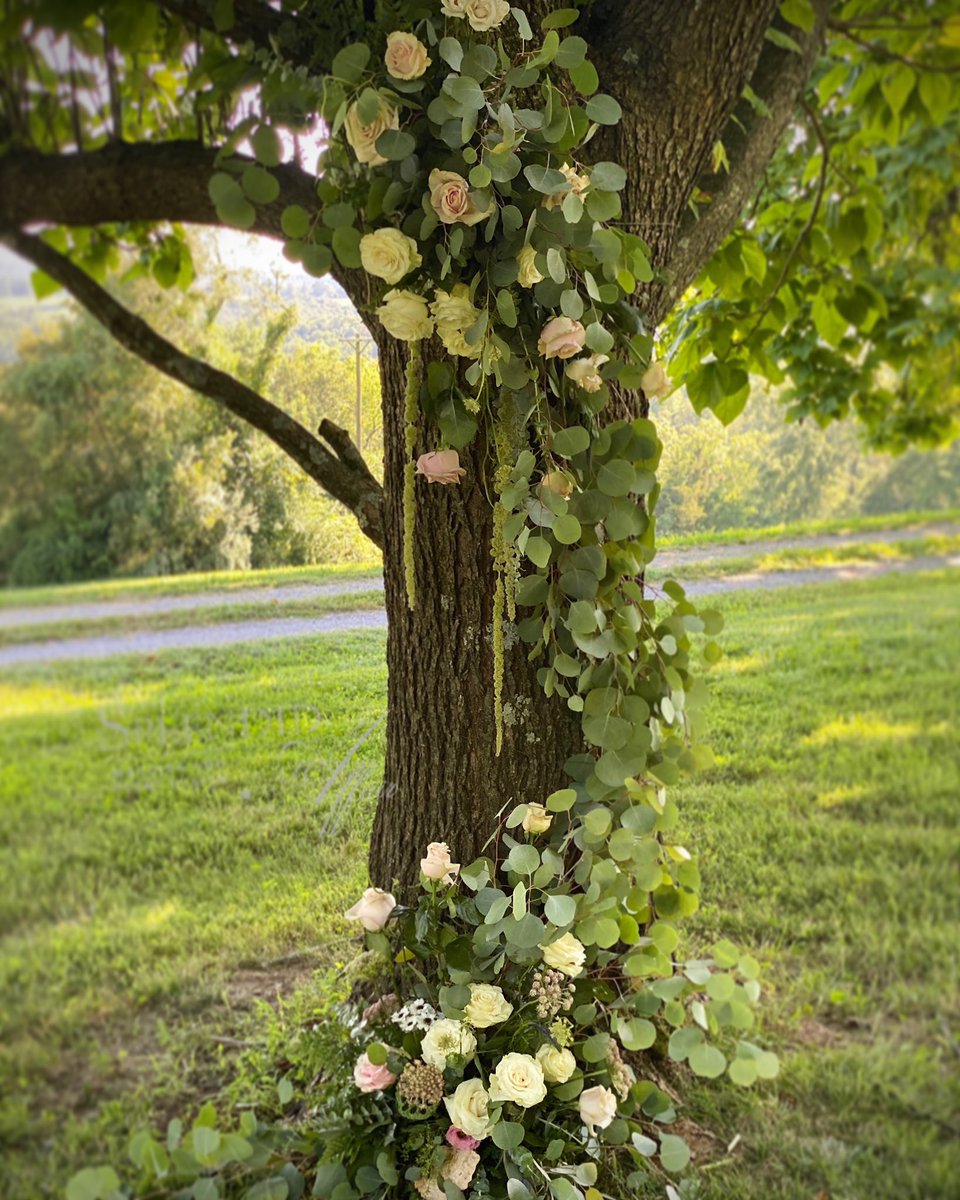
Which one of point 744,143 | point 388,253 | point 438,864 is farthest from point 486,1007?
point 744,143

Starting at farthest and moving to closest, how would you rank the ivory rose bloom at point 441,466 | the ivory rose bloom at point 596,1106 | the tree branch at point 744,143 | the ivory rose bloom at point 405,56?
1. the tree branch at point 744,143
2. the ivory rose bloom at point 596,1106
3. the ivory rose bloom at point 441,466
4. the ivory rose bloom at point 405,56

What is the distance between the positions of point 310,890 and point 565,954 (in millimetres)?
377

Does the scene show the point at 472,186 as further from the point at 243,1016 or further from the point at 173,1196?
the point at 173,1196

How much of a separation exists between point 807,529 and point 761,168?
744 mm

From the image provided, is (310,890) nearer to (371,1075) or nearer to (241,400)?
(371,1075)

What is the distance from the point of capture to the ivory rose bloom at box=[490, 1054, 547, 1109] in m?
0.97

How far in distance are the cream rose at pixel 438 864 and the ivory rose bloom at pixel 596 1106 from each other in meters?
0.33

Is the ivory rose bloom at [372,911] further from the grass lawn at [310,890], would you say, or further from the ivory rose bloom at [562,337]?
the ivory rose bloom at [562,337]

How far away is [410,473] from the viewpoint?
1.02m

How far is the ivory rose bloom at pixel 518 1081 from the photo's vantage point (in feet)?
3.20

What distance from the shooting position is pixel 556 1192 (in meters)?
1.02

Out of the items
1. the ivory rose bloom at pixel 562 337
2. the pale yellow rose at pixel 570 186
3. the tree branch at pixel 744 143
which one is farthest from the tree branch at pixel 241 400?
the tree branch at pixel 744 143

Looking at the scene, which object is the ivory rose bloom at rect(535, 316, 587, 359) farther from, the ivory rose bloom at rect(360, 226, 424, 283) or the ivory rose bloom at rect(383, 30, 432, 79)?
the ivory rose bloom at rect(383, 30, 432, 79)

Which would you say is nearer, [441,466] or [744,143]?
[441,466]
